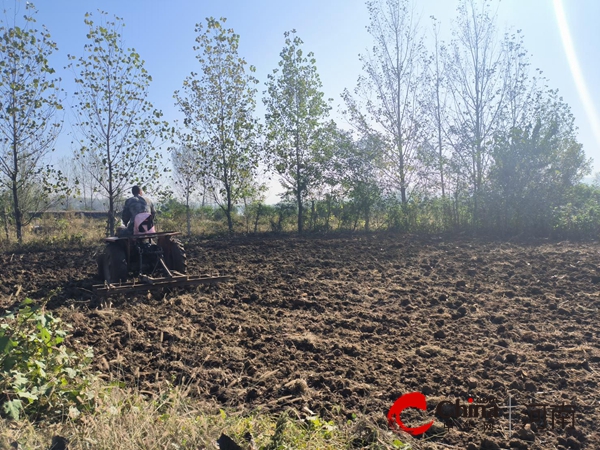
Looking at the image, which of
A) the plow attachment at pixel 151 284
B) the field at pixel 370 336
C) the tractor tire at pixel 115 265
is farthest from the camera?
the tractor tire at pixel 115 265

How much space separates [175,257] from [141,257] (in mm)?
670

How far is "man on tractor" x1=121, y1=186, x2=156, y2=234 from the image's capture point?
742 cm

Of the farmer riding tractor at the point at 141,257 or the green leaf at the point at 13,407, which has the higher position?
the farmer riding tractor at the point at 141,257

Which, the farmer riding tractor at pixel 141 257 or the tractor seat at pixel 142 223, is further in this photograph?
the tractor seat at pixel 142 223

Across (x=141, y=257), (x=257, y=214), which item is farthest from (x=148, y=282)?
(x=257, y=214)

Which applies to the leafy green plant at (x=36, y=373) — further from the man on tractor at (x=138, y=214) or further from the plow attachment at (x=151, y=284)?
the man on tractor at (x=138, y=214)

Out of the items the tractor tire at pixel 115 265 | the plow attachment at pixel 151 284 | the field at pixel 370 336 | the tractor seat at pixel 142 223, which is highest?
the tractor seat at pixel 142 223

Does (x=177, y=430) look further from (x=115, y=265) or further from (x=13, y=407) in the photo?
(x=115, y=265)

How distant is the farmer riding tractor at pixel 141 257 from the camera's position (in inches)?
280

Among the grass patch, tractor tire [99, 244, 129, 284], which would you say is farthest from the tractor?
the grass patch

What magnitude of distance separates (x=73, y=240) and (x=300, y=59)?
9.24 meters

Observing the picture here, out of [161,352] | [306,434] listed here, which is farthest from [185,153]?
[306,434]

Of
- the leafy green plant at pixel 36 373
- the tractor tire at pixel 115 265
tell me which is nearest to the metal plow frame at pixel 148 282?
the tractor tire at pixel 115 265

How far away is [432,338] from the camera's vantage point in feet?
16.9
